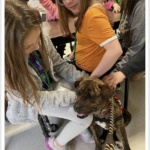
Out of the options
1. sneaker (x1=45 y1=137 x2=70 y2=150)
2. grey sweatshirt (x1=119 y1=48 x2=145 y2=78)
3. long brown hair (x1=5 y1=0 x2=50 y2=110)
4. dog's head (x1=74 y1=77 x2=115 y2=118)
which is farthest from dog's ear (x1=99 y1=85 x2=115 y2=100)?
sneaker (x1=45 y1=137 x2=70 y2=150)

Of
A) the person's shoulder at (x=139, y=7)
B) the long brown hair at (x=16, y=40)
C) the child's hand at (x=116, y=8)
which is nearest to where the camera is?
the long brown hair at (x=16, y=40)

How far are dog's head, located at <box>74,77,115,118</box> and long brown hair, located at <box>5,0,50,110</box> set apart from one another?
33 cm

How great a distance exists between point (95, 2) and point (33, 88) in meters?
0.69

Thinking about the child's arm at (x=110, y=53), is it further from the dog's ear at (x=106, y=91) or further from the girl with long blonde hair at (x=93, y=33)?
the dog's ear at (x=106, y=91)

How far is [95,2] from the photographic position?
928 mm

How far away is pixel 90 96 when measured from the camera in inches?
33.7

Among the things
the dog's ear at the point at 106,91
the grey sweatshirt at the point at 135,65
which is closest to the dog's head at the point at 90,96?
the dog's ear at the point at 106,91

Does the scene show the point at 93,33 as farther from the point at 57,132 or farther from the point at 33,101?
the point at 57,132

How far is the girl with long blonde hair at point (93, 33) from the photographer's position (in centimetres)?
87

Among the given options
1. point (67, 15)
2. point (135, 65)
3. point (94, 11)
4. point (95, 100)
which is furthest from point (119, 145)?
point (67, 15)

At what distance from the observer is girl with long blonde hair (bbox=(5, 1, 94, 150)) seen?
0.65 m

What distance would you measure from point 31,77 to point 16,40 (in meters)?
0.25
